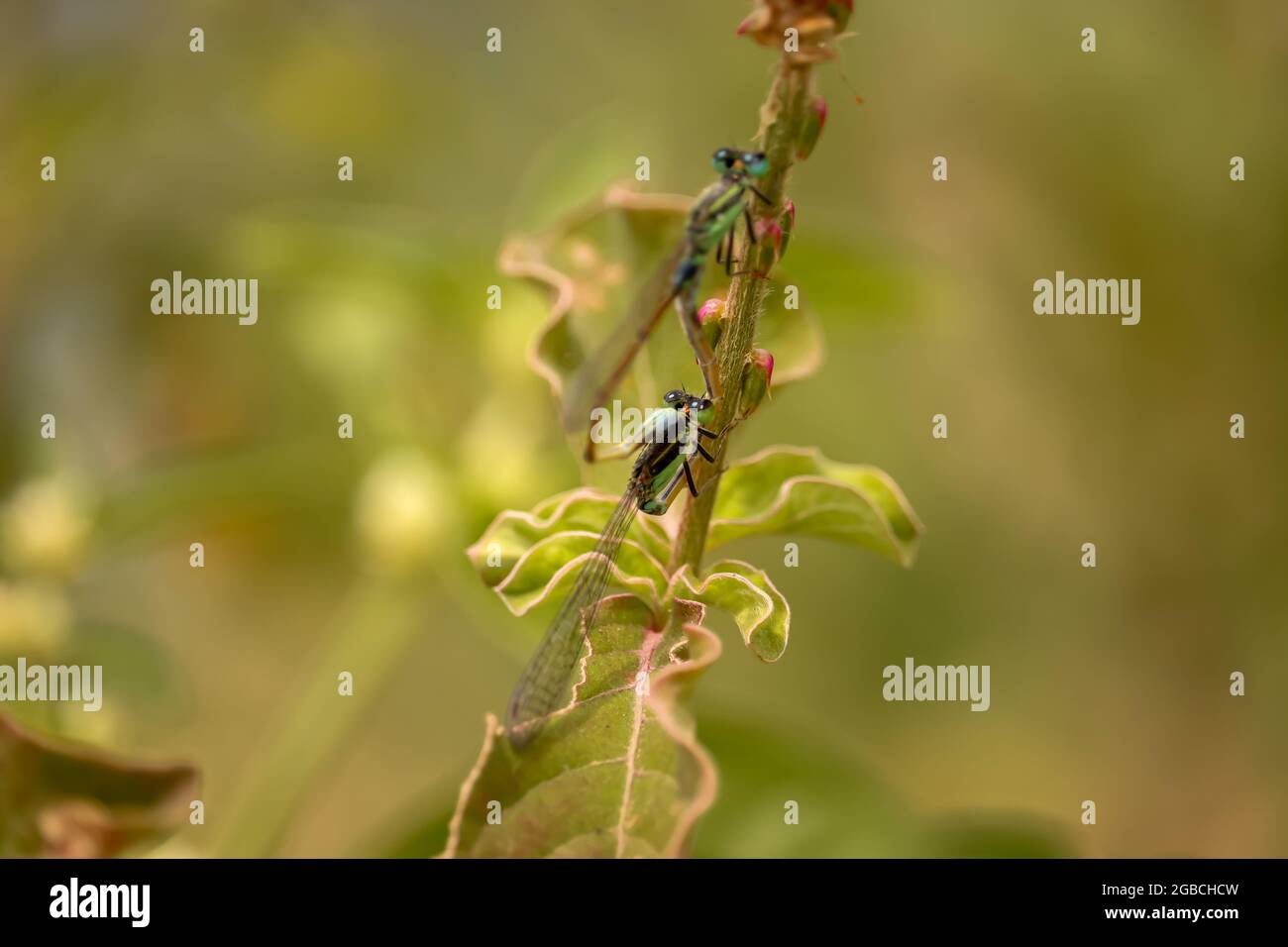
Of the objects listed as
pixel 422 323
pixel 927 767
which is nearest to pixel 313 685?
pixel 422 323

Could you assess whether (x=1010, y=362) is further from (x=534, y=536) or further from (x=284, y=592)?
(x=534, y=536)

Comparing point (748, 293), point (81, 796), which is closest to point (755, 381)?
point (748, 293)

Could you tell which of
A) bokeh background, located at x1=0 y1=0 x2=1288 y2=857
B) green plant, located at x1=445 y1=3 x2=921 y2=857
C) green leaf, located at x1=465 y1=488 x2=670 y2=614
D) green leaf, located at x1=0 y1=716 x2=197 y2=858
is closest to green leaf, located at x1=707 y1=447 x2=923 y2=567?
green plant, located at x1=445 y1=3 x2=921 y2=857

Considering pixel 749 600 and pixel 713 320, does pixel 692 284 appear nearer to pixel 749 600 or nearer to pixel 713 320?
pixel 713 320

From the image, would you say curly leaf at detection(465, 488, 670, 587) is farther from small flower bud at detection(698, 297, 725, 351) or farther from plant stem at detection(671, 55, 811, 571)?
small flower bud at detection(698, 297, 725, 351)

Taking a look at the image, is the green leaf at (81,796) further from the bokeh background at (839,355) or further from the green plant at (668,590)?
the bokeh background at (839,355)
